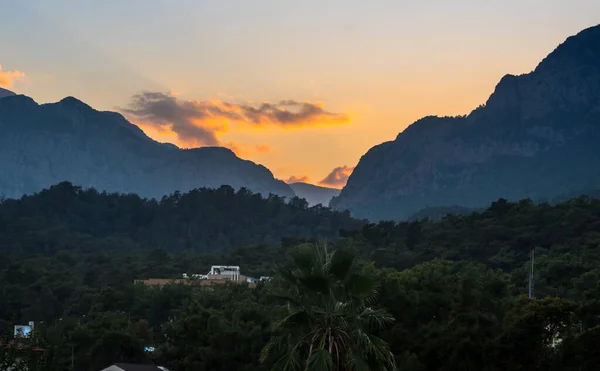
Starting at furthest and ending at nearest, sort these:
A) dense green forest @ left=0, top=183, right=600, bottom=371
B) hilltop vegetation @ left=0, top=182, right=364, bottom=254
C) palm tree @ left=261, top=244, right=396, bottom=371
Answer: hilltop vegetation @ left=0, top=182, right=364, bottom=254 < dense green forest @ left=0, top=183, right=600, bottom=371 < palm tree @ left=261, top=244, right=396, bottom=371

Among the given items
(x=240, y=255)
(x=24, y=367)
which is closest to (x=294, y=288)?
(x=24, y=367)

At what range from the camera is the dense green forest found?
803 inches

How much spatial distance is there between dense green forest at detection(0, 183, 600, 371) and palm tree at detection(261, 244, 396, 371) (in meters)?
0.03

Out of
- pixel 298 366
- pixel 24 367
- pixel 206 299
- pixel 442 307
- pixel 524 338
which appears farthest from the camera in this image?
pixel 206 299

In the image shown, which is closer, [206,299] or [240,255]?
[206,299]

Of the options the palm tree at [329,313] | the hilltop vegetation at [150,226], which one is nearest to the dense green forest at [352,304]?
the palm tree at [329,313]

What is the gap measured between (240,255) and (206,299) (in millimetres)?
75515

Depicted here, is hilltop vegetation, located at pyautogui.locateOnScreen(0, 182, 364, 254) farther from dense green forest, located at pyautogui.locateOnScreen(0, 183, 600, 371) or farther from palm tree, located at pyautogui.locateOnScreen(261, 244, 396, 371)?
palm tree, located at pyautogui.locateOnScreen(261, 244, 396, 371)

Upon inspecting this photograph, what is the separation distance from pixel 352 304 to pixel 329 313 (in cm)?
69

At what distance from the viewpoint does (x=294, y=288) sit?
20656mm

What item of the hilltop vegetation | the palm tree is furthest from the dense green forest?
the hilltop vegetation

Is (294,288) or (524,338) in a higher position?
(294,288)

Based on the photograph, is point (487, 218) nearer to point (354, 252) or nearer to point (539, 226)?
point (539, 226)

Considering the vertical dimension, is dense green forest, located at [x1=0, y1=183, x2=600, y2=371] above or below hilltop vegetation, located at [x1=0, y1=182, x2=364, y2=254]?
below
